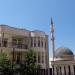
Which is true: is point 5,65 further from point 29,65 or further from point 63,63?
point 63,63

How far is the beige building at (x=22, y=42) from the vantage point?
3925cm

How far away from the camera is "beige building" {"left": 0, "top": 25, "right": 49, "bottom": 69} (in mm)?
39250

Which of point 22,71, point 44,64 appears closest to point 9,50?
point 22,71

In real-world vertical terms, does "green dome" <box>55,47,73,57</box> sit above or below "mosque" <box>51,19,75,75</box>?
above

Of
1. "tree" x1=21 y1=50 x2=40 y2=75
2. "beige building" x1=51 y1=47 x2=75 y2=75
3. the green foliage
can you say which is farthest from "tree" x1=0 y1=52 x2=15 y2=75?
"beige building" x1=51 y1=47 x2=75 y2=75

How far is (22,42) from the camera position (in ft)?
138

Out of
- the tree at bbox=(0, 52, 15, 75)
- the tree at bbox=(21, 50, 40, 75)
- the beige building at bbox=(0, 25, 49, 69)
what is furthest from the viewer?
the beige building at bbox=(0, 25, 49, 69)

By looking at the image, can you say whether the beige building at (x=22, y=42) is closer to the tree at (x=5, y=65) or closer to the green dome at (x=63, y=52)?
the tree at (x=5, y=65)

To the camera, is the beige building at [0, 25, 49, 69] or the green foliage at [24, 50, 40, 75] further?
the beige building at [0, 25, 49, 69]

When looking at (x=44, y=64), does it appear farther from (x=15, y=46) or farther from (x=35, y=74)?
(x=15, y=46)

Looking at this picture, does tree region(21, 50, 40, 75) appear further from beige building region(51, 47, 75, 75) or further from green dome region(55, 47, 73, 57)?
green dome region(55, 47, 73, 57)

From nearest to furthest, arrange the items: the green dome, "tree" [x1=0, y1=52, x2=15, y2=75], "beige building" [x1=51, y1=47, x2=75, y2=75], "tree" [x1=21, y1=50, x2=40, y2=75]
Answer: "tree" [x1=0, y1=52, x2=15, y2=75]
"tree" [x1=21, y1=50, x2=40, y2=75]
"beige building" [x1=51, y1=47, x2=75, y2=75]
the green dome

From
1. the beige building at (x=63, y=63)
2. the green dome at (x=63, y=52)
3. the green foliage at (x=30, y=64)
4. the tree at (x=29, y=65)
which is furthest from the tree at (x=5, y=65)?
the green dome at (x=63, y=52)

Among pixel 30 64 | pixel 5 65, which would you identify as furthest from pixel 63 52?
pixel 5 65
